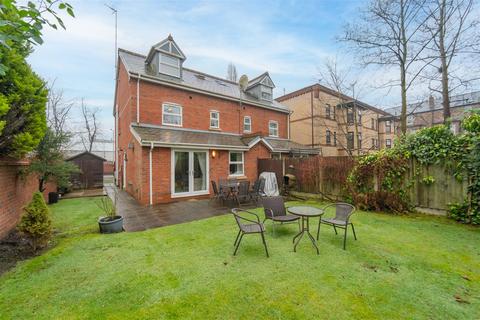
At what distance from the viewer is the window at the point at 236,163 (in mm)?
12305

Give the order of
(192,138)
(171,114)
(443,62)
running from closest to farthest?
(443,62) → (192,138) → (171,114)

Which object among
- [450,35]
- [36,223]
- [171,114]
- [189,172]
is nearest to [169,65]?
[171,114]

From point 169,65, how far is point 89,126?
83.5 feet

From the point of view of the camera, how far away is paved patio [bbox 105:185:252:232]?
654 centimetres

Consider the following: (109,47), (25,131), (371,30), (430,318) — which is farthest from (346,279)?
(109,47)

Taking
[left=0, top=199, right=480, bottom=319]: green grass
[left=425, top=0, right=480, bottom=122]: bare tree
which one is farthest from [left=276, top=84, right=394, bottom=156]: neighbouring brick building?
[left=0, top=199, right=480, bottom=319]: green grass

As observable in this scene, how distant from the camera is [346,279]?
3.31 metres

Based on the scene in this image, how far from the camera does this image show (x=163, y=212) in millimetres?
7883

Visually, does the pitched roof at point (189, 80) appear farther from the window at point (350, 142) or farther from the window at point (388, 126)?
the window at point (388, 126)

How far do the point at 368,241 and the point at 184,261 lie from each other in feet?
14.3

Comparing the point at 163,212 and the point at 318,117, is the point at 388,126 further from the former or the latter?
the point at 163,212

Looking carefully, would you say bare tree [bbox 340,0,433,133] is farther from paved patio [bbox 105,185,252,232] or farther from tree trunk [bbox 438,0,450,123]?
paved patio [bbox 105,185,252,232]

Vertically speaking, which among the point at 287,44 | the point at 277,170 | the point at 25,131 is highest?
the point at 287,44

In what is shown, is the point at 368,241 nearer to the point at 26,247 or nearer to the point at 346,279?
the point at 346,279
